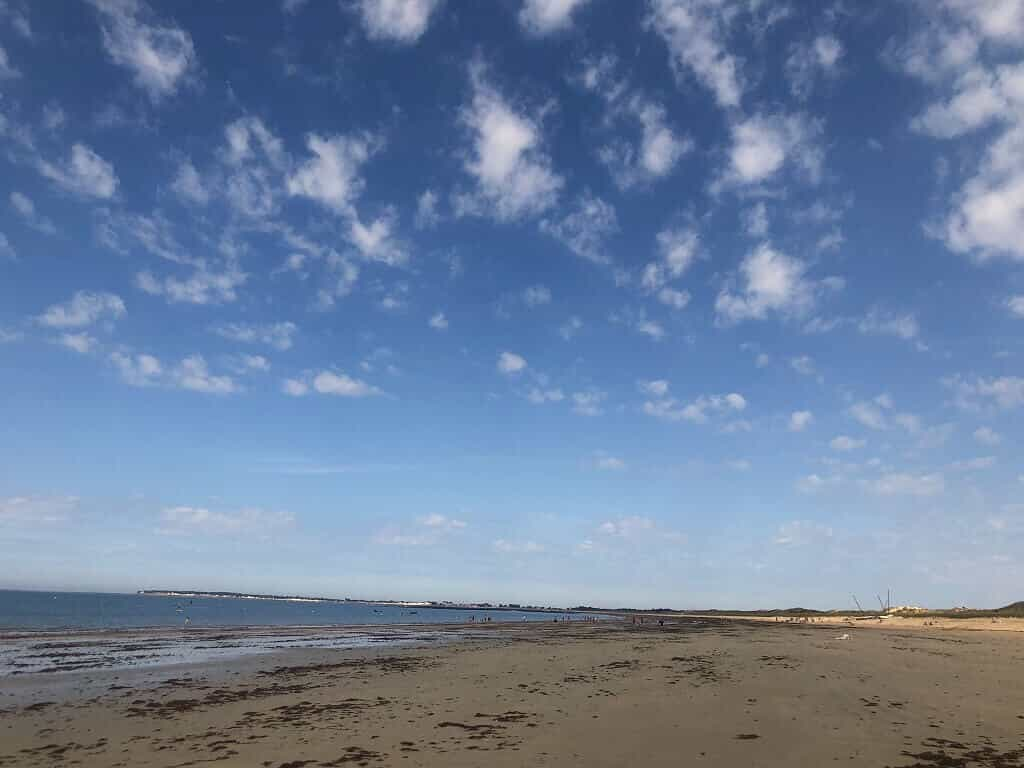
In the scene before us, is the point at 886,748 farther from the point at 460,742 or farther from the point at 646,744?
the point at 460,742

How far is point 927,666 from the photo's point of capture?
29016mm

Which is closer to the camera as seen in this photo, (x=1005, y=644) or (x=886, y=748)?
(x=886, y=748)

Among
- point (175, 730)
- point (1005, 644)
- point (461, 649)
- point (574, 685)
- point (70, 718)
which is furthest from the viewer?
point (1005, 644)

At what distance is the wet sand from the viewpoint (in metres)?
13.1

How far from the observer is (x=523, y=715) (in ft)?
55.8

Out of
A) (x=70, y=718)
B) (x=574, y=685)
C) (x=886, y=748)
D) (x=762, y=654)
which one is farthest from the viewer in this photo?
(x=762, y=654)

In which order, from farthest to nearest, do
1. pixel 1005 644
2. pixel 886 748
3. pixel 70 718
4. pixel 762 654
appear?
pixel 1005 644 < pixel 762 654 < pixel 70 718 < pixel 886 748

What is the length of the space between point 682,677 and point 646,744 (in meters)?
12.3

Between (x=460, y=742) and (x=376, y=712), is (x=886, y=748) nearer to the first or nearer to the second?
(x=460, y=742)

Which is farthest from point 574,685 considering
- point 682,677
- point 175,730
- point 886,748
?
point 175,730

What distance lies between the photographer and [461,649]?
4084 cm

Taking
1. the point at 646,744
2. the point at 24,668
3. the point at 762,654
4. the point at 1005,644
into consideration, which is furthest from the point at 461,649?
the point at 1005,644

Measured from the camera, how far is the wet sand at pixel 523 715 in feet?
42.9

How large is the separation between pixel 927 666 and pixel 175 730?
3205 cm
